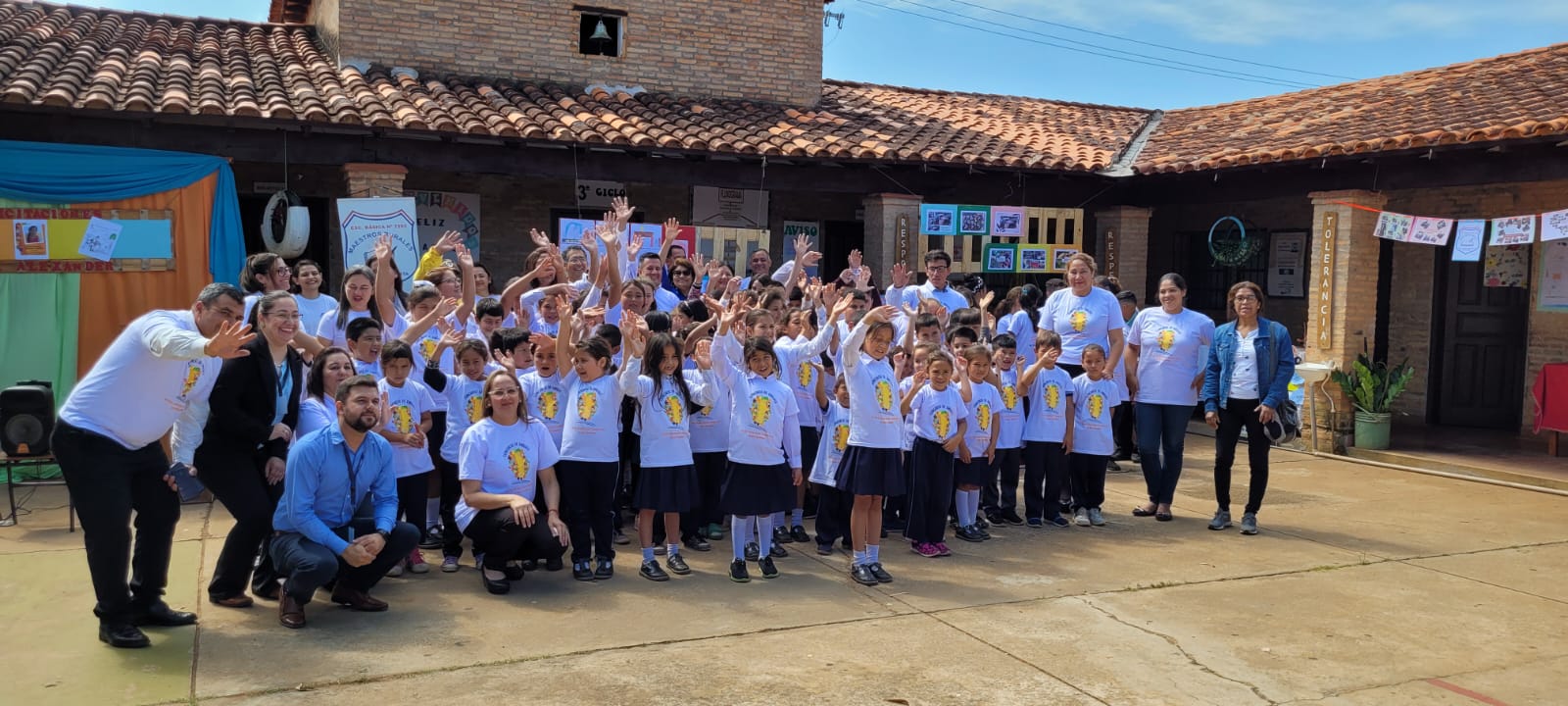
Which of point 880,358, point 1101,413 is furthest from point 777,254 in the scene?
point 880,358

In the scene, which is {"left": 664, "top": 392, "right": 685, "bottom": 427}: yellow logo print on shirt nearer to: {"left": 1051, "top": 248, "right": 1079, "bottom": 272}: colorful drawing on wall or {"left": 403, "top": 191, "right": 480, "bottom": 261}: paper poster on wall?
{"left": 403, "top": 191, "right": 480, "bottom": 261}: paper poster on wall

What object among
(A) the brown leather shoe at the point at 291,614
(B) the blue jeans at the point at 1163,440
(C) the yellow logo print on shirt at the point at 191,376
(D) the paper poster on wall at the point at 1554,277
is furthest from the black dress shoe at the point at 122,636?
(D) the paper poster on wall at the point at 1554,277

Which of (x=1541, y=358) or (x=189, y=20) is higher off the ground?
(x=189, y=20)

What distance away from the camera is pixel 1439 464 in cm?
1083

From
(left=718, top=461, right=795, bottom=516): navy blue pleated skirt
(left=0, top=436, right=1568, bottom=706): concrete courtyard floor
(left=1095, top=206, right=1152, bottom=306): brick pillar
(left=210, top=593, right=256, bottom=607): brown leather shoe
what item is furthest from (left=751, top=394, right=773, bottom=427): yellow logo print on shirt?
(left=1095, top=206, right=1152, bottom=306): brick pillar

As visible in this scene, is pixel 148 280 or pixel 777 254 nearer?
pixel 148 280

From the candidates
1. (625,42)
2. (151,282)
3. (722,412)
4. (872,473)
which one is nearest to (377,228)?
(151,282)

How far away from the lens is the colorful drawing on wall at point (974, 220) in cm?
1345

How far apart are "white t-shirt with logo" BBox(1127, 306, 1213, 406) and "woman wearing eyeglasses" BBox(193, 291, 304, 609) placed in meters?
5.56

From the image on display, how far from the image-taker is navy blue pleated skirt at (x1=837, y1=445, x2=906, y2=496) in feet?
20.7

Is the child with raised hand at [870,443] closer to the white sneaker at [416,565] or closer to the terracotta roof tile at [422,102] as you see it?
the white sneaker at [416,565]

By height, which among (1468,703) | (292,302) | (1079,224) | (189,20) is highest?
(189,20)

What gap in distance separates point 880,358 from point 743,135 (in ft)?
21.4

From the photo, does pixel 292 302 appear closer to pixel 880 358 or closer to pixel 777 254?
pixel 880 358
